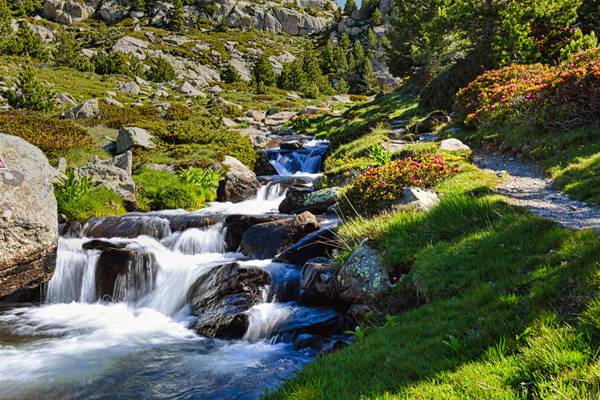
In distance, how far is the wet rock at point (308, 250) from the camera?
1149 cm

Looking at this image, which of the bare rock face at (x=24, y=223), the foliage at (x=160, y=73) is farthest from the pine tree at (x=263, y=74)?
the bare rock face at (x=24, y=223)

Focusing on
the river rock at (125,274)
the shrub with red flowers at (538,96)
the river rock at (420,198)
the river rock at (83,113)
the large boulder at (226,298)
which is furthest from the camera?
the river rock at (83,113)

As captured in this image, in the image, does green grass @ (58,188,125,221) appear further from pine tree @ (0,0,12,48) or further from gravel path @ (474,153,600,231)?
pine tree @ (0,0,12,48)

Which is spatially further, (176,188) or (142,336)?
(176,188)

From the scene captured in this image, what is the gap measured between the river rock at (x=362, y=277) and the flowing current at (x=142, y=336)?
133 centimetres

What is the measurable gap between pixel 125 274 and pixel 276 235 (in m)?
4.64

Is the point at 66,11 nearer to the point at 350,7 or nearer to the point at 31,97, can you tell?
the point at 350,7

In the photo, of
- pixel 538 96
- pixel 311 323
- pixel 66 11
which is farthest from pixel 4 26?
pixel 311 323

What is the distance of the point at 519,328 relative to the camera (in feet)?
14.2

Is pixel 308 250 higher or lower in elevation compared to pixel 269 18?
lower

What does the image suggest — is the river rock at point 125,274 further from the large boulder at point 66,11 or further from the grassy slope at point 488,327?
the large boulder at point 66,11

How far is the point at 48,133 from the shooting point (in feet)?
85.6

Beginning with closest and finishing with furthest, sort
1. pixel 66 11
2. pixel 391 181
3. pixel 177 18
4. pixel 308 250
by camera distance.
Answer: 1. pixel 308 250
2. pixel 391 181
3. pixel 66 11
4. pixel 177 18

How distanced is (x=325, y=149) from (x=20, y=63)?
52.2m
